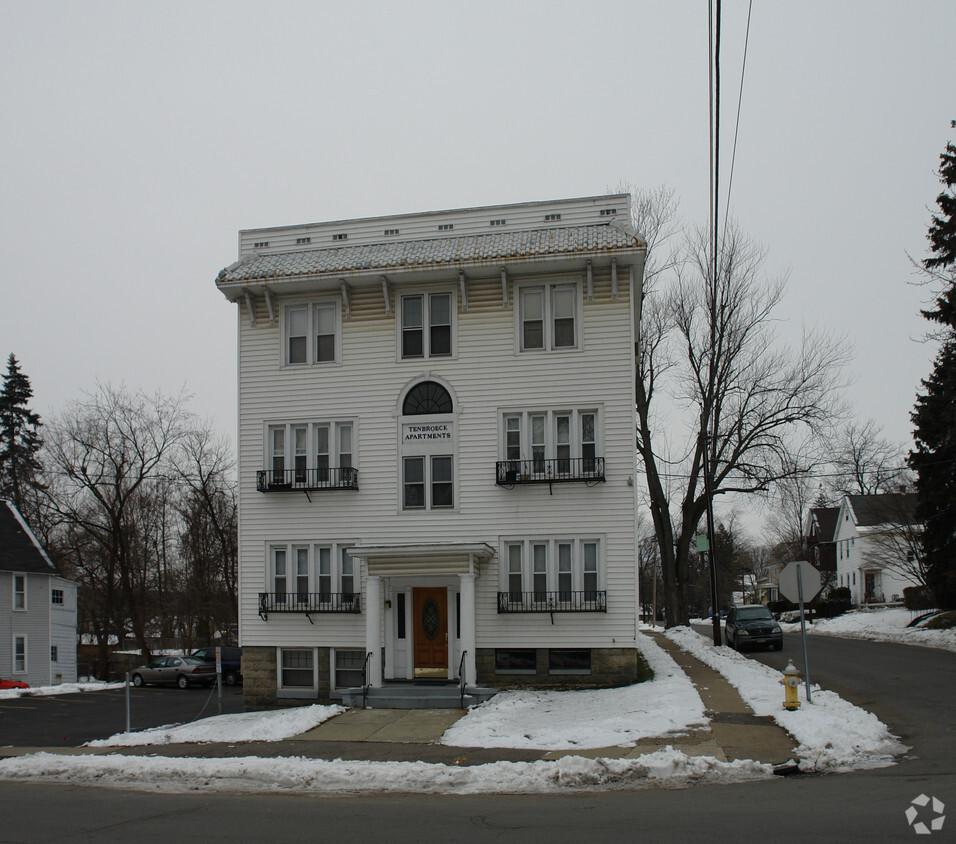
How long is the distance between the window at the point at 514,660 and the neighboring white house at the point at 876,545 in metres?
30.2

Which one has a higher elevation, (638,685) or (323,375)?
(323,375)

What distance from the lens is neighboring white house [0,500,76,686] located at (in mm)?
40719

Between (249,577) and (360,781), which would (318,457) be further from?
(360,781)

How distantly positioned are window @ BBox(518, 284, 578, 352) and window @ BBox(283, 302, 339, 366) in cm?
481

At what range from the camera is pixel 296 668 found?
72.9 feet

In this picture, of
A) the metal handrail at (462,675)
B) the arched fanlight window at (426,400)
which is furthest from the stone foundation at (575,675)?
the arched fanlight window at (426,400)

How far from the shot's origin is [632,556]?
67.9 feet

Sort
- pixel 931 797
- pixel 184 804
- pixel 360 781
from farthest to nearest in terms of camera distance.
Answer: pixel 360 781, pixel 184 804, pixel 931 797

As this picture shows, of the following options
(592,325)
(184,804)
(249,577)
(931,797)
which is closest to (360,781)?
(184,804)

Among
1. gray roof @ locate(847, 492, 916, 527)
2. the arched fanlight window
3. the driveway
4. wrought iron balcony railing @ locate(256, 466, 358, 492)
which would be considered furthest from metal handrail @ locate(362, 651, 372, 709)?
gray roof @ locate(847, 492, 916, 527)

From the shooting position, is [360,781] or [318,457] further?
[318,457]

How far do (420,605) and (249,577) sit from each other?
4.41 m

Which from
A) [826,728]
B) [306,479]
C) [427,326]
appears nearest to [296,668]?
[306,479]

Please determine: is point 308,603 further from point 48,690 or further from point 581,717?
point 48,690
